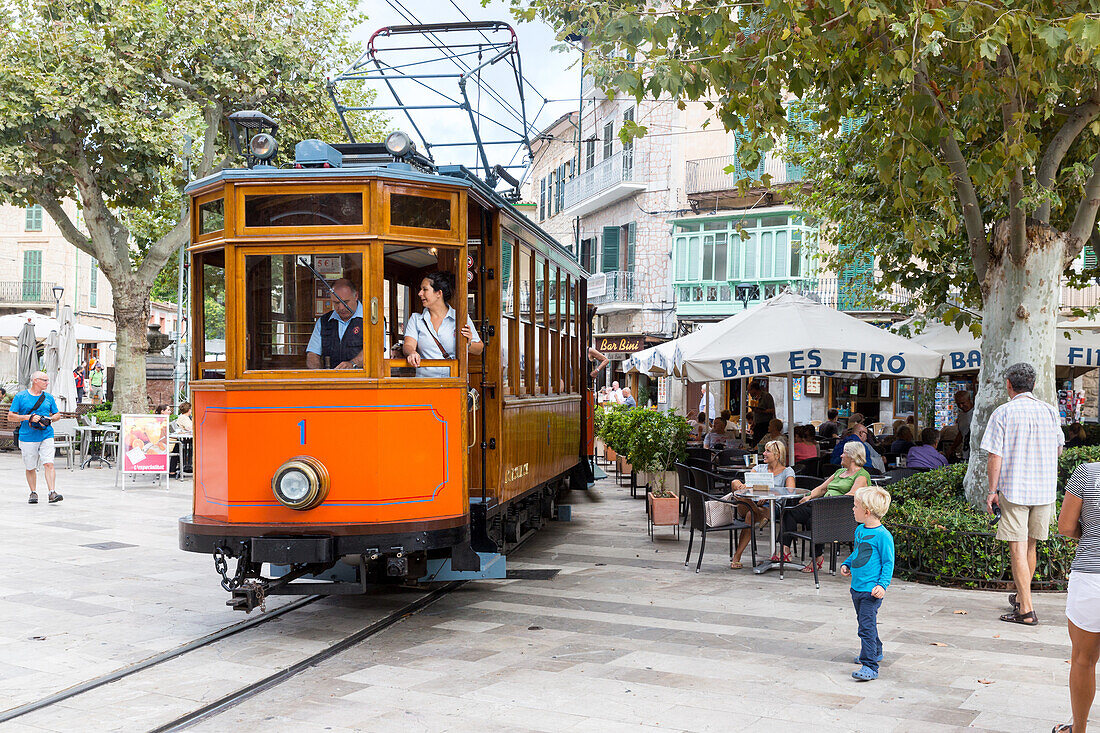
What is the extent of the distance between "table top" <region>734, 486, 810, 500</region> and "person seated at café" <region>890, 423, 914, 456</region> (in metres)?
5.07

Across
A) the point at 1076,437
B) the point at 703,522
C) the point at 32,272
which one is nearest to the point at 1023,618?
the point at 703,522

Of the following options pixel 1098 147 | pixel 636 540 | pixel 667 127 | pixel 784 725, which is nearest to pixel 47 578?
pixel 636 540

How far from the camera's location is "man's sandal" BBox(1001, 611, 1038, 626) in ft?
24.6

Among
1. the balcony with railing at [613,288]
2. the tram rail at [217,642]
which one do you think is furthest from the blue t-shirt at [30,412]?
the balcony with railing at [613,288]

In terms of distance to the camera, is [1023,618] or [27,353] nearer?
[1023,618]

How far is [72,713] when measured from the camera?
5336 millimetres

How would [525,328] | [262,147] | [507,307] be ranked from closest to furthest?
[262,147] < [507,307] < [525,328]

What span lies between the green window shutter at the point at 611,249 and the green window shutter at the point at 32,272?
1131 inches

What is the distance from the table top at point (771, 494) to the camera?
933cm

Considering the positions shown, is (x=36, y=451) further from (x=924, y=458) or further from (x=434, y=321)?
(x=924, y=458)

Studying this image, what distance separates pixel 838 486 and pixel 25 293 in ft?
154

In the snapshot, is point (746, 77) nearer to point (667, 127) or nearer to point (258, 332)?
point (258, 332)

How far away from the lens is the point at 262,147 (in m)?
7.05

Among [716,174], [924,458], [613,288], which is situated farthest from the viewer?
[613,288]
